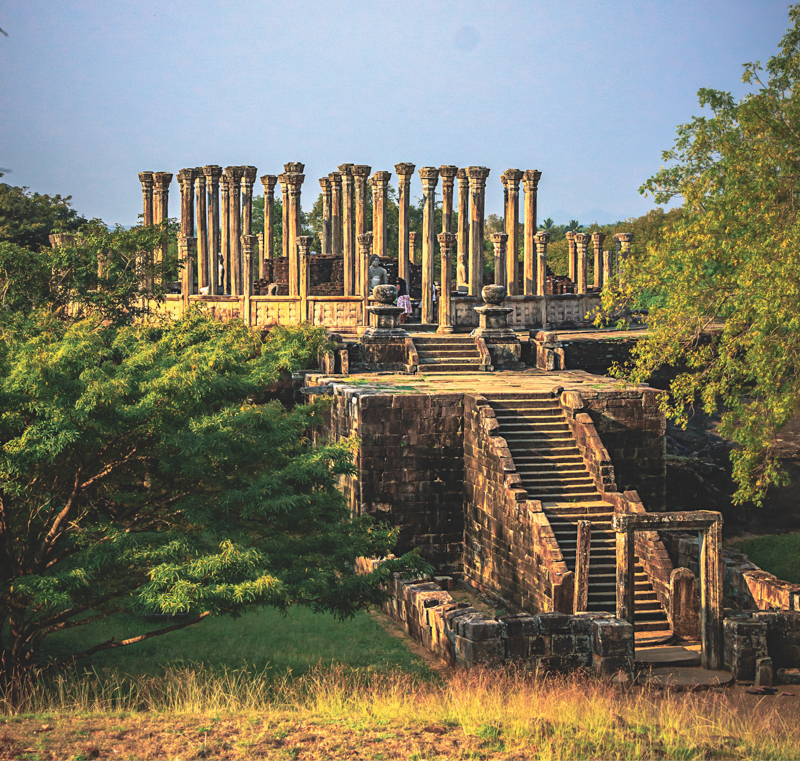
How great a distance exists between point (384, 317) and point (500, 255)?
8.34m

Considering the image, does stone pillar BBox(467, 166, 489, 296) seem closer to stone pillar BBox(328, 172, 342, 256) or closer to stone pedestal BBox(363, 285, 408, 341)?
stone pillar BBox(328, 172, 342, 256)

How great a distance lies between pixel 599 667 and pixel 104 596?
5922 millimetres

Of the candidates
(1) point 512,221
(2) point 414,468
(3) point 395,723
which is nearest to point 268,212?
(1) point 512,221

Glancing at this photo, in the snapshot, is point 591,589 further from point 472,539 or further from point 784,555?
point 784,555

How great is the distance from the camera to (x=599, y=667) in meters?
12.1

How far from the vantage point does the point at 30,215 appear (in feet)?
149

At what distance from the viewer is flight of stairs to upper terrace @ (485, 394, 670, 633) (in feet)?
48.9

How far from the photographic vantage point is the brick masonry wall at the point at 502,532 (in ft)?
48.2

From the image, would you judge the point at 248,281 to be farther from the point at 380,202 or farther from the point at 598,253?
the point at 598,253

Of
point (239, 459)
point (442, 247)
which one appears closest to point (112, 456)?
point (239, 459)

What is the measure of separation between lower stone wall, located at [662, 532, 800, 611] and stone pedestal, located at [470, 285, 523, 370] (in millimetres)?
8002

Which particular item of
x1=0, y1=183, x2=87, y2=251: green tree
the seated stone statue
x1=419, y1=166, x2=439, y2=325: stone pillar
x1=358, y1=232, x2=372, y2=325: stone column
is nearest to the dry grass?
x1=358, y1=232, x2=372, y2=325: stone column

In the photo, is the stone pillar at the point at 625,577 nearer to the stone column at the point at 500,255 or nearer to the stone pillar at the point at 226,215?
the stone column at the point at 500,255

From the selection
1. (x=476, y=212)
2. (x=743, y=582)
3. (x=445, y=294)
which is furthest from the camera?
(x=476, y=212)
